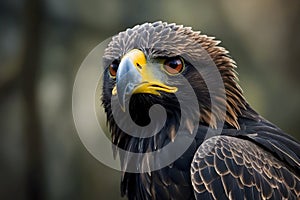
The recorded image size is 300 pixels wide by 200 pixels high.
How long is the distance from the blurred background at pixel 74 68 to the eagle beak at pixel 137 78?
3.37m

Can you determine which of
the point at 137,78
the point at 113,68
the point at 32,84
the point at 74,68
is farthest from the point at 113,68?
the point at 74,68

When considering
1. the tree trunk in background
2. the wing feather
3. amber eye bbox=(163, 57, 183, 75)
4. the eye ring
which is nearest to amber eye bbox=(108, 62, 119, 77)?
the eye ring

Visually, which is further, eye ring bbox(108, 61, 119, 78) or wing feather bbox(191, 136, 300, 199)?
eye ring bbox(108, 61, 119, 78)

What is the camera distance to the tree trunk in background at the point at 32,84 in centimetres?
792

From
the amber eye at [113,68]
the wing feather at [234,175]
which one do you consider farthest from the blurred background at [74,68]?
the wing feather at [234,175]

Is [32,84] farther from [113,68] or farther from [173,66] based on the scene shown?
[173,66]

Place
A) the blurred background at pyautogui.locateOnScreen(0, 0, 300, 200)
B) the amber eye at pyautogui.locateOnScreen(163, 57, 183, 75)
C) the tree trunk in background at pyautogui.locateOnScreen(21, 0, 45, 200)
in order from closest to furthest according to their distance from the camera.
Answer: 1. the amber eye at pyautogui.locateOnScreen(163, 57, 183, 75)
2. the tree trunk in background at pyautogui.locateOnScreen(21, 0, 45, 200)
3. the blurred background at pyautogui.locateOnScreen(0, 0, 300, 200)

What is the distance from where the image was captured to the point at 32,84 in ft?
26.0

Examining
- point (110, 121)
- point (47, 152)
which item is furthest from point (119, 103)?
point (47, 152)

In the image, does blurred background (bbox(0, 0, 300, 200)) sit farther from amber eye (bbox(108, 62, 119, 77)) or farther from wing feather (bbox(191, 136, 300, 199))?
wing feather (bbox(191, 136, 300, 199))

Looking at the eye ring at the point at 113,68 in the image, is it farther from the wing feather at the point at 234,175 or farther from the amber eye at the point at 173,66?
the wing feather at the point at 234,175

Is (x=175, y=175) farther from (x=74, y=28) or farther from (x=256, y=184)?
(x=74, y=28)

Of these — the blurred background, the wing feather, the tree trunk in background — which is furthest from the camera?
the blurred background

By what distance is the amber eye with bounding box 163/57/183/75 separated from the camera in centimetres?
479
